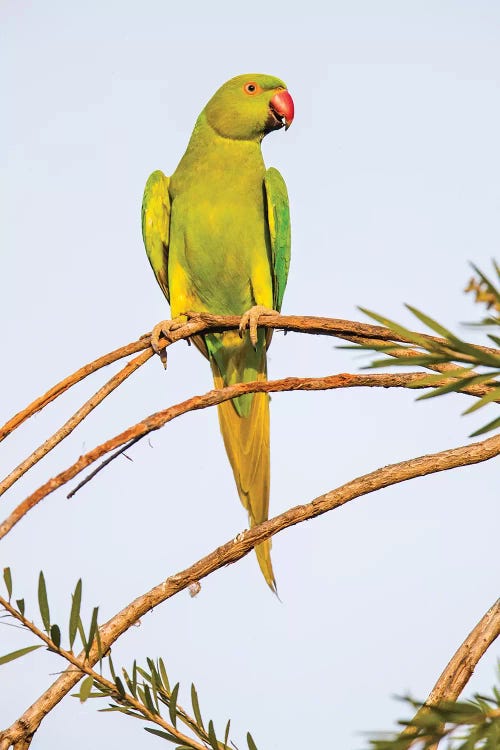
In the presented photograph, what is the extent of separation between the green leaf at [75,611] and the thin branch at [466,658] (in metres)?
0.44

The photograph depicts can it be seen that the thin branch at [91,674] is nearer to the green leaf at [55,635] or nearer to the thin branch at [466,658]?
the green leaf at [55,635]

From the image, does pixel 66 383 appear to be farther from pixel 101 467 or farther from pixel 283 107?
pixel 283 107

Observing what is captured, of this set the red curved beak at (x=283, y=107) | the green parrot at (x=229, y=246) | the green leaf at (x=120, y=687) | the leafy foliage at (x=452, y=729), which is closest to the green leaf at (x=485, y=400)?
the leafy foliage at (x=452, y=729)

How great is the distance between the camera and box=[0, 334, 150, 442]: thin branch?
137cm

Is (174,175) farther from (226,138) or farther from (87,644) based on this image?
(87,644)

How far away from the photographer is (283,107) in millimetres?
4211

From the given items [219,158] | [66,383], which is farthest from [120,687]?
[219,158]

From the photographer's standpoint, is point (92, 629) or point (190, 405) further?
point (190, 405)

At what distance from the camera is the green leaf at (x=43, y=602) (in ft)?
3.37

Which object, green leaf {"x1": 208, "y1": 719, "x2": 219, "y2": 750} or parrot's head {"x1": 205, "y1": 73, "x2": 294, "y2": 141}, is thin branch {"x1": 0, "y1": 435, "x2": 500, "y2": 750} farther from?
parrot's head {"x1": 205, "y1": 73, "x2": 294, "y2": 141}

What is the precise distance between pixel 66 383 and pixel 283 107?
304cm

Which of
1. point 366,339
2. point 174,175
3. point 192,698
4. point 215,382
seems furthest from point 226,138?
point 192,698

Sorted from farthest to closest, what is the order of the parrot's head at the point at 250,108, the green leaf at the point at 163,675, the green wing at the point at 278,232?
the parrot's head at the point at 250,108, the green wing at the point at 278,232, the green leaf at the point at 163,675

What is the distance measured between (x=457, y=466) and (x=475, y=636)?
0.32 meters
